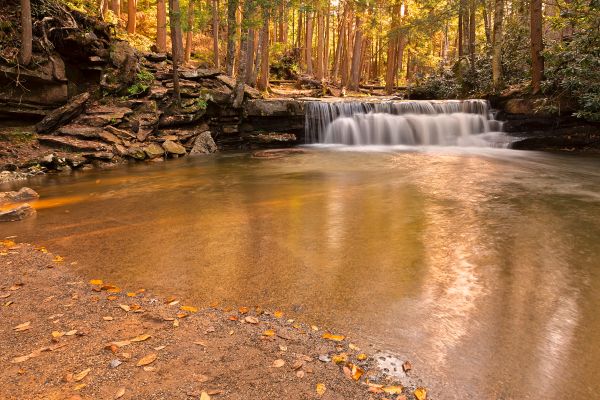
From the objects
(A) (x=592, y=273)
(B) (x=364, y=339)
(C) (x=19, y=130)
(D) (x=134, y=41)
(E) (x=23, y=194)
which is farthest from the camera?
(D) (x=134, y=41)

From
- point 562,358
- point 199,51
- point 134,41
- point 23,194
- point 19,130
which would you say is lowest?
point 562,358

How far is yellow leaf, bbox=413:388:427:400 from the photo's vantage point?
2627 mm

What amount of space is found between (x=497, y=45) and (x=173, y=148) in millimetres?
14066

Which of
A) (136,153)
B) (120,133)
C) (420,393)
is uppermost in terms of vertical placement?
(120,133)

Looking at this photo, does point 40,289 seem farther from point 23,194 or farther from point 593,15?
point 593,15

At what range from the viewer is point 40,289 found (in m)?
4.16

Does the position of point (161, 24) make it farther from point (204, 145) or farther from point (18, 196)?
point (18, 196)

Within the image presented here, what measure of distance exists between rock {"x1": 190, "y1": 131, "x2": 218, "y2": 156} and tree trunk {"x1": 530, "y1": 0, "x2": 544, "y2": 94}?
41.6 feet

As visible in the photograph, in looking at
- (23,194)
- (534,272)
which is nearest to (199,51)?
(23,194)

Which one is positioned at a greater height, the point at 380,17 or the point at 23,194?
the point at 380,17

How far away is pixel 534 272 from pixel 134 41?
65.7 feet

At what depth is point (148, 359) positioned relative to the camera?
2957 mm

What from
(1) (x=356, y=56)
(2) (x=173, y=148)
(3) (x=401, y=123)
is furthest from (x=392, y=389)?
(1) (x=356, y=56)

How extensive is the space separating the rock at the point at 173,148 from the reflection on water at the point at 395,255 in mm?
4429
